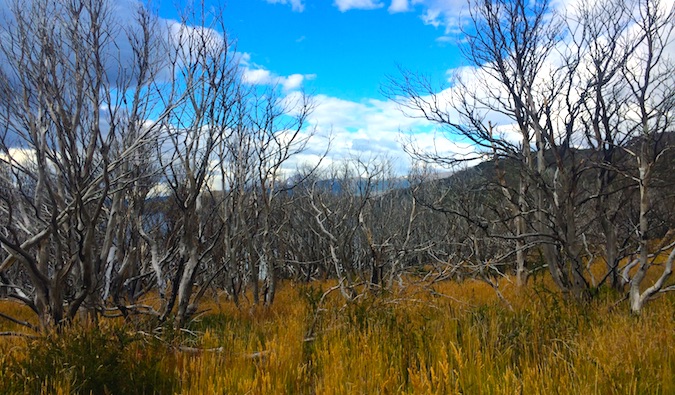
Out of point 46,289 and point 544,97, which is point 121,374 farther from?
point 544,97

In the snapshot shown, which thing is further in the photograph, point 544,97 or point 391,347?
point 544,97

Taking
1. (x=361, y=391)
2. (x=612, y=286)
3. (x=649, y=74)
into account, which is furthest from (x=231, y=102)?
(x=612, y=286)

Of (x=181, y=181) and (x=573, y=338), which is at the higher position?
(x=181, y=181)

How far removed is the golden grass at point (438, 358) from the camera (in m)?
2.61

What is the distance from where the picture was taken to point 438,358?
125 inches

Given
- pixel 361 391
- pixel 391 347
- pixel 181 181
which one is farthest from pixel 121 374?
pixel 181 181

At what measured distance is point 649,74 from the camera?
16.3 ft

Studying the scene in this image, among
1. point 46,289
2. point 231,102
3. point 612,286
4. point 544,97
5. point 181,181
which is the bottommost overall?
point 612,286

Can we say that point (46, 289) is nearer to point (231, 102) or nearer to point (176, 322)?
point (176, 322)

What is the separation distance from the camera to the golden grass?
2.61m

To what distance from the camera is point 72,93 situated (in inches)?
185

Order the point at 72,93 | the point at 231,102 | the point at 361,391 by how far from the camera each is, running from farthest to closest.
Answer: the point at 231,102, the point at 72,93, the point at 361,391

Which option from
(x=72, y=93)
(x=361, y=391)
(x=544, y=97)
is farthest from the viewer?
(x=544, y=97)

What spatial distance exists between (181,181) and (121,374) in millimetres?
3036
